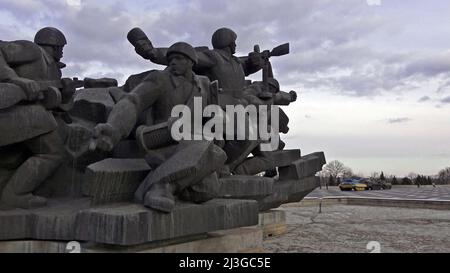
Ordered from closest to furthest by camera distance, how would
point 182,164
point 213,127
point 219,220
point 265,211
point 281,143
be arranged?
point 182,164
point 219,220
point 213,127
point 265,211
point 281,143

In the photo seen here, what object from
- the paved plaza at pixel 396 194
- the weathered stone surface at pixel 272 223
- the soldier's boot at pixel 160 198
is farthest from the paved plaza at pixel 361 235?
the paved plaza at pixel 396 194

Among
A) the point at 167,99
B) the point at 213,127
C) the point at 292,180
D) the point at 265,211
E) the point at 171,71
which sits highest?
the point at 171,71

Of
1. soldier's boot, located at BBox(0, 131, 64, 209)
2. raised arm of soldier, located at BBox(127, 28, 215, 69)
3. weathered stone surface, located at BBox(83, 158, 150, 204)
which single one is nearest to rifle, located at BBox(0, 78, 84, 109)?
soldier's boot, located at BBox(0, 131, 64, 209)

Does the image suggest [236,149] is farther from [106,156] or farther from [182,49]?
[182,49]

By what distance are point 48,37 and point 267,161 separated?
12.8 ft

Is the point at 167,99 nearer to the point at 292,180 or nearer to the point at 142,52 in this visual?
the point at 142,52

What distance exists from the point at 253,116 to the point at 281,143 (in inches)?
63.5

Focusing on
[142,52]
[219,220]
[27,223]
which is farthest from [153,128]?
[142,52]

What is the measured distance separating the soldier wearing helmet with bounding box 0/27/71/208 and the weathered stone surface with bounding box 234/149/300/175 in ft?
10.3

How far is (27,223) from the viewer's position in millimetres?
4184

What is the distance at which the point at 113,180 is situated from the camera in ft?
13.6

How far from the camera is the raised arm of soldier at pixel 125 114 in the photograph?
13.4ft

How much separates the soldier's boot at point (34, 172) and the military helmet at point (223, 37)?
3254 millimetres

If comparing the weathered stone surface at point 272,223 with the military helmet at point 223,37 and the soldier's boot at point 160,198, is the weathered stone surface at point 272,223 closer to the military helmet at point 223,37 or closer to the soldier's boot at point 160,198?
the military helmet at point 223,37
